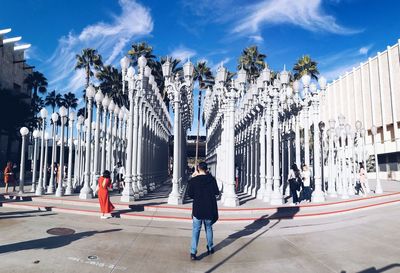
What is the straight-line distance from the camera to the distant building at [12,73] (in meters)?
43.5

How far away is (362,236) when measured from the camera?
801 cm

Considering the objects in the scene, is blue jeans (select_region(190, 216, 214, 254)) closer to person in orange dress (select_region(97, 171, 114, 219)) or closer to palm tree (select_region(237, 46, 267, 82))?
person in orange dress (select_region(97, 171, 114, 219))

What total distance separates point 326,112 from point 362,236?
172ft

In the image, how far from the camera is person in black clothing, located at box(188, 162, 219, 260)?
6.02 meters

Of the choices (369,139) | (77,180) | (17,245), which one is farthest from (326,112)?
(17,245)

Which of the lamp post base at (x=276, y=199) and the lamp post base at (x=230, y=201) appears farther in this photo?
the lamp post base at (x=276, y=199)

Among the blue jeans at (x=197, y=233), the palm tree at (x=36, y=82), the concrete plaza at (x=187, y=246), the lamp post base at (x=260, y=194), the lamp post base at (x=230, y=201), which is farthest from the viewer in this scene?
the palm tree at (x=36, y=82)

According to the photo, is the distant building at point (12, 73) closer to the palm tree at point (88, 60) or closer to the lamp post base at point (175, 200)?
the palm tree at point (88, 60)

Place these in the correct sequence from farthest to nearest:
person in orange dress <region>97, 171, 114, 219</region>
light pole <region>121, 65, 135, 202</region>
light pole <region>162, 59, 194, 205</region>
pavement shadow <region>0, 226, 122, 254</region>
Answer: light pole <region>121, 65, 135, 202</region>
light pole <region>162, 59, 194, 205</region>
person in orange dress <region>97, 171, 114, 219</region>
pavement shadow <region>0, 226, 122, 254</region>

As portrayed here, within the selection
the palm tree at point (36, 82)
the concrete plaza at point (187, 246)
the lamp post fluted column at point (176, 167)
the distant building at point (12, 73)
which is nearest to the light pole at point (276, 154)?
the concrete plaza at point (187, 246)

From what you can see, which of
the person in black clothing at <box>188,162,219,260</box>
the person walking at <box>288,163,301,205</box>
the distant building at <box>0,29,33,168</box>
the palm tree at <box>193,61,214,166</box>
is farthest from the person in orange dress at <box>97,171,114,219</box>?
the distant building at <box>0,29,33,168</box>

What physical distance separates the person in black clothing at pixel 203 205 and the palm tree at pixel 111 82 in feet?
105

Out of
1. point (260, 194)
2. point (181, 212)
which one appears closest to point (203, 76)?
point (260, 194)

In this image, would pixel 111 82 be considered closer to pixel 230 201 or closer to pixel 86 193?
pixel 86 193
